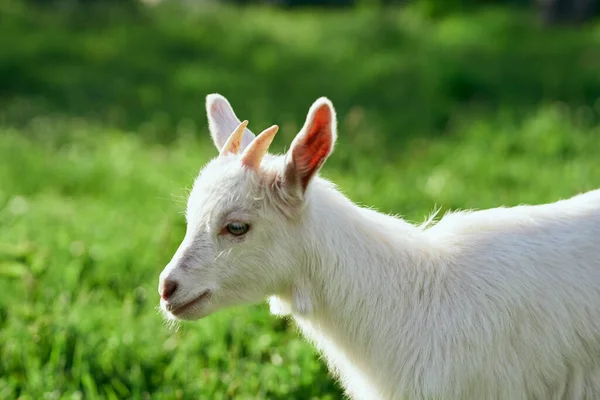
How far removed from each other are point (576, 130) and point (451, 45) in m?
4.97

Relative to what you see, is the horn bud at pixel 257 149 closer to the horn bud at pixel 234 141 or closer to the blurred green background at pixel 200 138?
the horn bud at pixel 234 141

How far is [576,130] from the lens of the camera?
7.43 meters

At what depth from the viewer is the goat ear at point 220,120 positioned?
10.9 feet

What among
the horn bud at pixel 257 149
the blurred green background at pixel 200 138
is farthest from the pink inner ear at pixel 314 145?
the blurred green background at pixel 200 138

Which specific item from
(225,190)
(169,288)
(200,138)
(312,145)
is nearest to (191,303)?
(169,288)

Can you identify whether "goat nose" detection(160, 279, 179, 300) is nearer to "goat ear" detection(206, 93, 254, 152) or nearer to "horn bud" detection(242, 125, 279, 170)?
"horn bud" detection(242, 125, 279, 170)

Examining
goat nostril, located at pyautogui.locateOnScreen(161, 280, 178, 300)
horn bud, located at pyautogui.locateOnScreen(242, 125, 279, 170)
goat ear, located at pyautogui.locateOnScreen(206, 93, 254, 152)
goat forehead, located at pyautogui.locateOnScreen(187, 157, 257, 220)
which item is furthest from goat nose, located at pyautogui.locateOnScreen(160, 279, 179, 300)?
goat ear, located at pyautogui.locateOnScreen(206, 93, 254, 152)

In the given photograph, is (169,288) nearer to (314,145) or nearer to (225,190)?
(225,190)

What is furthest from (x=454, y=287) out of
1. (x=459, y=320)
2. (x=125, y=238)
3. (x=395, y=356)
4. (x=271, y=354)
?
(x=125, y=238)

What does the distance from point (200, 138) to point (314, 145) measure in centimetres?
553

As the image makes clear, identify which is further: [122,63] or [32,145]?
[122,63]

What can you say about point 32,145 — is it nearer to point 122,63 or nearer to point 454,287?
point 122,63

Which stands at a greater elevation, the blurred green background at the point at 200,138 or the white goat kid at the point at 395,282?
the white goat kid at the point at 395,282

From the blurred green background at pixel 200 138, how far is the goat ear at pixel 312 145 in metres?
1.27
